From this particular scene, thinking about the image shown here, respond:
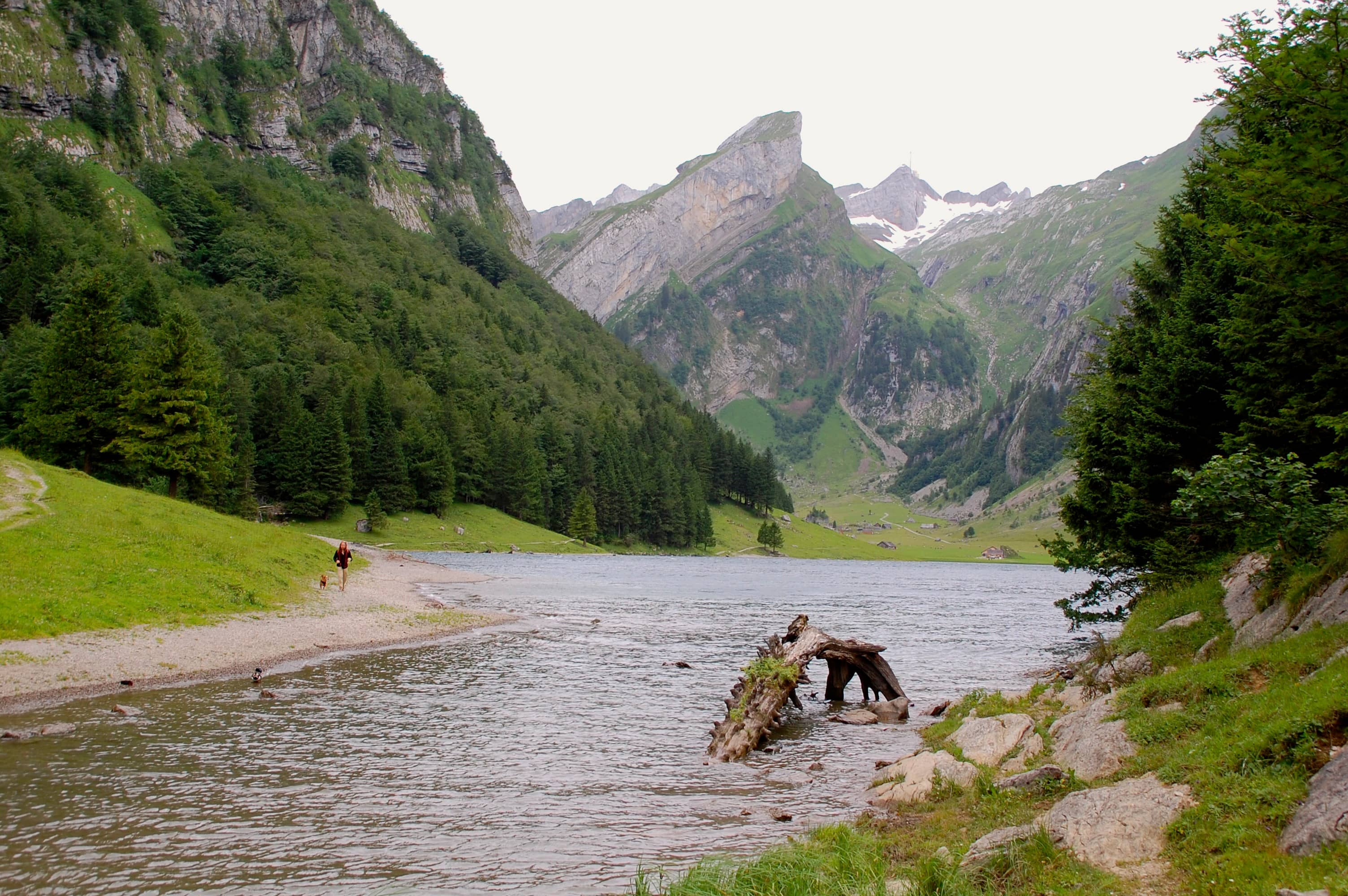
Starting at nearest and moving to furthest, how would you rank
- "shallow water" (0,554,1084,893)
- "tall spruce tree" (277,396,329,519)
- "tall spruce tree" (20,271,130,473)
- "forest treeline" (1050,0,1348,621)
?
"shallow water" (0,554,1084,893), "forest treeline" (1050,0,1348,621), "tall spruce tree" (20,271,130,473), "tall spruce tree" (277,396,329,519)

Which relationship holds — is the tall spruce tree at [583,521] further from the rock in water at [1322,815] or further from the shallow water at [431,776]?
the rock in water at [1322,815]

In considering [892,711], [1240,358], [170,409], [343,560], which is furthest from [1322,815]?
[170,409]

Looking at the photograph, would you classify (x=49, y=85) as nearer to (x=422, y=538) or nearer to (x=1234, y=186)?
(x=422, y=538)

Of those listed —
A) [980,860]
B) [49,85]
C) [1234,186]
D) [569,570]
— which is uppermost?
[49,85]

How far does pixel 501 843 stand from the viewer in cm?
1428

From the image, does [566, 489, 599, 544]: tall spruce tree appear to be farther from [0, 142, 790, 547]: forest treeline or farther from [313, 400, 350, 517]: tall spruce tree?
[313, 400, 350, 517]: tall spruce tree

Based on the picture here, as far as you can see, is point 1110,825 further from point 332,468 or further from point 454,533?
point 454,533

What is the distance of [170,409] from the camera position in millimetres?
71062

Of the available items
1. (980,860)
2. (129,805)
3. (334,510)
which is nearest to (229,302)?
(334,510)

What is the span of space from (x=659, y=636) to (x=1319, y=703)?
35.9 m

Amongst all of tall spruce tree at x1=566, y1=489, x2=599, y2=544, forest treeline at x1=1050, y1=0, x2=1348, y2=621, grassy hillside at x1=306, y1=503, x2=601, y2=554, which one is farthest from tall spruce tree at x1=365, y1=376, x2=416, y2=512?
forest treeline at x1=1050, y1=0, x2=1348, y2=621

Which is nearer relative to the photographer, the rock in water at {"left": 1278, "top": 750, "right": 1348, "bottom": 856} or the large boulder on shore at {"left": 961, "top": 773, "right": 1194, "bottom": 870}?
the rock in water at {"left": 1278, "top": 750, "right": 1348, "bottom": 856}

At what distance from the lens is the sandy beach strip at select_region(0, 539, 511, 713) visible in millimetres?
22297

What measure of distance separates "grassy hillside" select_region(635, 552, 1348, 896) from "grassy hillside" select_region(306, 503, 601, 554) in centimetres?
10946
